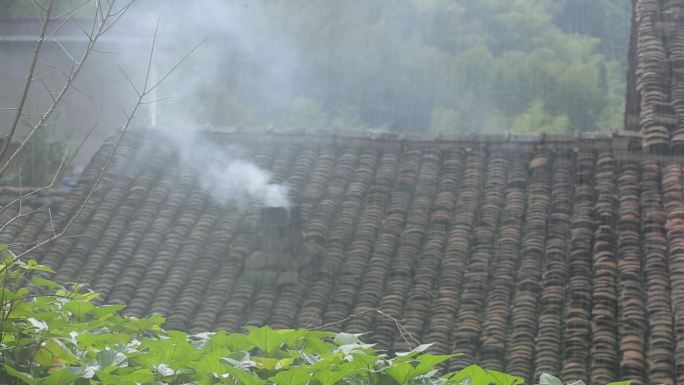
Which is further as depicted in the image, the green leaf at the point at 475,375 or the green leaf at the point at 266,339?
the green leaf at the point at 266,339

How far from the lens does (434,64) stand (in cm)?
4666

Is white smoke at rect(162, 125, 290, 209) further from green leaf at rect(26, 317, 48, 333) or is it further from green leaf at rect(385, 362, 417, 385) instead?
green leaf at rect(385, 362, 417, 385)

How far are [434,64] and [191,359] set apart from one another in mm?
44370

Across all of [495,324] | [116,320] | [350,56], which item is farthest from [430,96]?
[116,320]

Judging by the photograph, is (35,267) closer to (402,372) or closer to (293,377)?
(293,377)

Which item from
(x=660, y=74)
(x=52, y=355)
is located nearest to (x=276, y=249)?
(x=660, y=74)

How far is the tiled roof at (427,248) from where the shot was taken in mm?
8930

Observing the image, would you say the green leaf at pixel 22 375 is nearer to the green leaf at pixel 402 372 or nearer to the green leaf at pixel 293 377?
the green leaf at pixel 293 377

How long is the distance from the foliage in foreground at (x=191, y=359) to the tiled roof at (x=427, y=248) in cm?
521

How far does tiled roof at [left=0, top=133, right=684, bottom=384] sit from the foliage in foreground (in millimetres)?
5214

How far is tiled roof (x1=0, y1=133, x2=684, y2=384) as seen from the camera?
8.93 meters

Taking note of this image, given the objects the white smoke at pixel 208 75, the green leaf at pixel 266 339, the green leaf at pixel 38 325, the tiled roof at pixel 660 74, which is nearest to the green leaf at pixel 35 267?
the green leaf at pixel 38 325

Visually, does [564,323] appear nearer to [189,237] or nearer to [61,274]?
[189,237]

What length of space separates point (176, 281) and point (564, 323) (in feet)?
12.1
